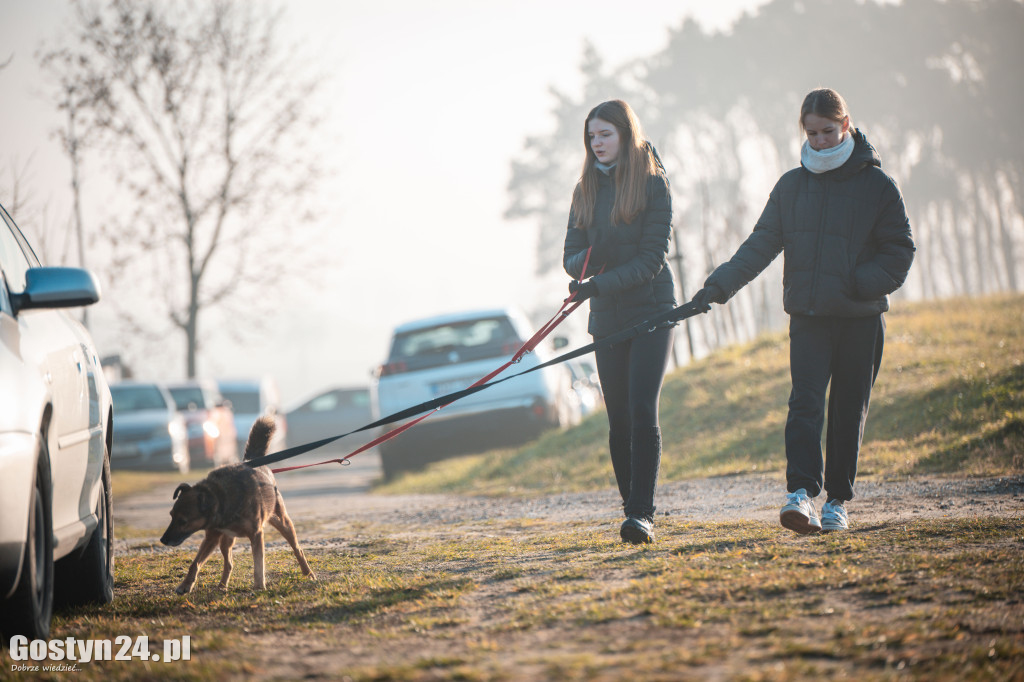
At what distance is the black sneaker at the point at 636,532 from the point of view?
5.02 m

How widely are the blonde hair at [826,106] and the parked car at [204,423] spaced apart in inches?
731

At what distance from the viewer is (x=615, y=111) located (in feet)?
17.3

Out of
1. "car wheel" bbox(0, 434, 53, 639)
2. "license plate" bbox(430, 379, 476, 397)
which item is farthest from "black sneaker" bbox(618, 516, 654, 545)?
"license plate" bbox(430, 379, 476, 397)

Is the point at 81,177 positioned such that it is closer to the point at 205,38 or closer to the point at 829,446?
the point at 205,38

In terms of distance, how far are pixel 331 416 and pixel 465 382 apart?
60.8 feet

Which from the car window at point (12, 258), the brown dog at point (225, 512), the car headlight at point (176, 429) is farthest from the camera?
the car headlight at point (176, 429)

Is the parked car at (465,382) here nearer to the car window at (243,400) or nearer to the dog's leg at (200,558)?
the dog's leg at (200,558)

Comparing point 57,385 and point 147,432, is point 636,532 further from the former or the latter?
point 147,432

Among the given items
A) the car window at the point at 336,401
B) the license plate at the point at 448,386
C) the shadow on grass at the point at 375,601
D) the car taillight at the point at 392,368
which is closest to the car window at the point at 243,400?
the car window at the point at 336,401

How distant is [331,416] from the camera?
1178 inches

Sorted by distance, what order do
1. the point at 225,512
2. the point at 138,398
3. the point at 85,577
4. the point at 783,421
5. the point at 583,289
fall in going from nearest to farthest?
the point at 85,577, the point at 225,512, the point at 583,289, the point at 783,421, the point at 138,398

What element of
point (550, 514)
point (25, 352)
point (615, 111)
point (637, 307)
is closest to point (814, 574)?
point (637, 307)

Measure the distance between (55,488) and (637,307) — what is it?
296 centimetres

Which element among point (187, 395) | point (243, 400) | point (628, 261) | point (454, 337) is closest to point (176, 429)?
point (187, 395)
